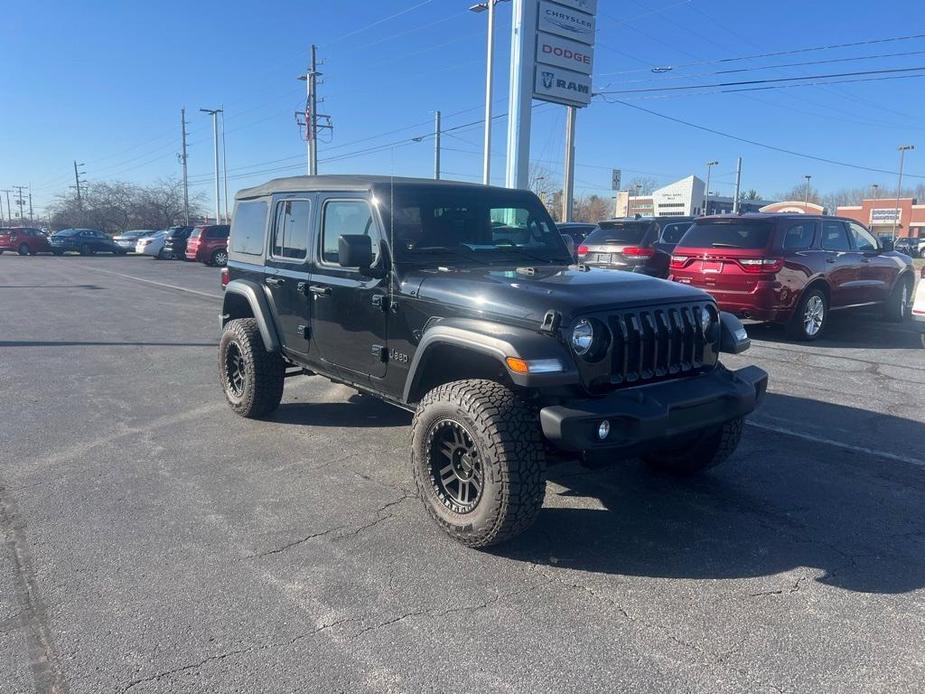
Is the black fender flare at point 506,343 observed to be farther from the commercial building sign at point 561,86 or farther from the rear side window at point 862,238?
the commercial building sign at point 561,86

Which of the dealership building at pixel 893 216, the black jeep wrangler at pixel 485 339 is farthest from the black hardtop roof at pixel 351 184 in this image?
the dealership building at pixel 893 216

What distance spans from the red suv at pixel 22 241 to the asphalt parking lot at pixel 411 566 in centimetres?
3418

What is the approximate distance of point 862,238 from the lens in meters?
10.7

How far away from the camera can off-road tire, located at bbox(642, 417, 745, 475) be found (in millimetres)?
4375

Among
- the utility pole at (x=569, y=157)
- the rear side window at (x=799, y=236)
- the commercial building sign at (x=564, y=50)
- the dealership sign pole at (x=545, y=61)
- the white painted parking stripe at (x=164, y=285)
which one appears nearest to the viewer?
the rear side window at (x=799, y=236)

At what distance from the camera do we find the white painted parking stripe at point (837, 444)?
16.7 ft

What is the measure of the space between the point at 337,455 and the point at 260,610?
6.85 ft

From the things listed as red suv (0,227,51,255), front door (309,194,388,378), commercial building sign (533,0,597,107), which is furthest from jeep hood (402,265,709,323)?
red suv (0,227,51,255)

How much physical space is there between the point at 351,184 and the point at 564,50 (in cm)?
1224

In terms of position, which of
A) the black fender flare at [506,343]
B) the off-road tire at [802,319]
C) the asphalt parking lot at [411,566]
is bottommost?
the asphalt parking lot at [411,566]

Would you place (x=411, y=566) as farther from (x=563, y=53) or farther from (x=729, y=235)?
(x=563, y=53)

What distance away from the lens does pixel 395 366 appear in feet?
14.6

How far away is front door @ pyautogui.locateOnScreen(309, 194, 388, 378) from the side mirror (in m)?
0.16

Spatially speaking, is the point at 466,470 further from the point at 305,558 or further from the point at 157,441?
the point at 157,441
